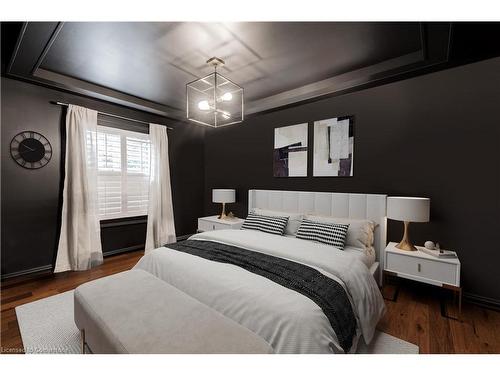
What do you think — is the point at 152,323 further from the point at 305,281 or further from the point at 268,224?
the point at 268,224

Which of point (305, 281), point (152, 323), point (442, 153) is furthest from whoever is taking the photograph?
point (442, 153)

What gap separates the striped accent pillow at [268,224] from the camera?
2930 mm

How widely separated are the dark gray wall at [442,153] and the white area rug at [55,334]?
4.36 feet

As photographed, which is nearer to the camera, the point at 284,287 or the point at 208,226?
the point at 284,287

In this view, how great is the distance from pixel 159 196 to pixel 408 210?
372 cm

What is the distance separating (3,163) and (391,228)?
4775 mm

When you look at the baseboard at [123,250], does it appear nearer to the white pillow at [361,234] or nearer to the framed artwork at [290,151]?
the framed artwork at [290,151]

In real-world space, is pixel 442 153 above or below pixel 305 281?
above

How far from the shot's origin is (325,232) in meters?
2.53

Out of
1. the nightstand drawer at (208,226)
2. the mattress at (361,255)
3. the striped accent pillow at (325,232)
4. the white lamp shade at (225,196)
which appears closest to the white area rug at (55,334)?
the mattress at (361,255)

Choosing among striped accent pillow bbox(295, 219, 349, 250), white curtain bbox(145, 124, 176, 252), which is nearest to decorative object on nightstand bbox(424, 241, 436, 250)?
striped accent pillow bbox(295, 219, 349, 250)

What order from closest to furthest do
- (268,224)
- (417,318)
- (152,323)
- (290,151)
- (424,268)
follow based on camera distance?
1. (152,323)
2. (417,318)
3. (424,268)
4. (268,224)
5. (290,151)

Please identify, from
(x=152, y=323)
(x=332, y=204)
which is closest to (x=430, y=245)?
(x=332, y=204)

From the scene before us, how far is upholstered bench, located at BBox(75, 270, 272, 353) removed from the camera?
1110 mm
